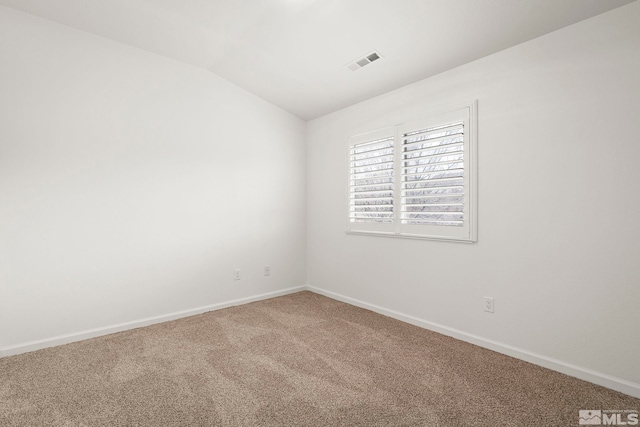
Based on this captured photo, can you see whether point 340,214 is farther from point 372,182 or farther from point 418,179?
point 418,179

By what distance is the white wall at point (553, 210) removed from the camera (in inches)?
73.7

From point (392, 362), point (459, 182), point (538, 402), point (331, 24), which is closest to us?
point (538, 402)

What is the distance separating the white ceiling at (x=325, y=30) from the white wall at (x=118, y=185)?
1.02ft

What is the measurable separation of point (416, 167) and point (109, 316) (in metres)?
3.17

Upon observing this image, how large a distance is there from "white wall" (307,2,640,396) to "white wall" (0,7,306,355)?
1996mm

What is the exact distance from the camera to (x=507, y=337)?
92.5 inches

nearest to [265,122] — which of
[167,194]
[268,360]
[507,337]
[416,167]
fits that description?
[167,194]

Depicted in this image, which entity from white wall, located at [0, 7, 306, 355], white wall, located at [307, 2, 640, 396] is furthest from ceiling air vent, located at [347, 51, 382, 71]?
white wall, located at [0, 7, 306, 355]

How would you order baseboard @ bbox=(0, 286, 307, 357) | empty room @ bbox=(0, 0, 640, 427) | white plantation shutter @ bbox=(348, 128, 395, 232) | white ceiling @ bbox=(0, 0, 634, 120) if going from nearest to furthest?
1. empty room @ bbox=(0, 0, 640, 427)
2. white ceiling @ bbox=(0, 0, 634, 120)
3. baseboard @ bbox=(0, 286, 307, 357)
4. white plantation shutter @ bbox=(348, 128, 395, 232)

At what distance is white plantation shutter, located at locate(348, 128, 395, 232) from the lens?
3.23m

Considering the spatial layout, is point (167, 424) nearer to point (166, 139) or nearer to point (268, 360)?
point (268, 360)

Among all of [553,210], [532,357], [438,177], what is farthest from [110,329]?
[553,210]

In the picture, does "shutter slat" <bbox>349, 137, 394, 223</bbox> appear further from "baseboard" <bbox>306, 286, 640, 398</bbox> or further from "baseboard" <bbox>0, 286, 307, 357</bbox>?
"baseboard" <bbox>0, 286, 307, 357</bbox>

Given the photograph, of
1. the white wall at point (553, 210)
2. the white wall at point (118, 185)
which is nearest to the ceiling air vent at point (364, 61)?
the white wall at point (553, 210)
